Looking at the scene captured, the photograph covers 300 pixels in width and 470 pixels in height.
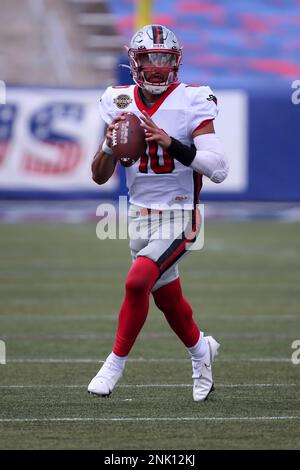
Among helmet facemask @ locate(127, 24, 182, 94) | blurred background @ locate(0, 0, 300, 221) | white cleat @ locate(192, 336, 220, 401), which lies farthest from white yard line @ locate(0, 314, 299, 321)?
blurred background @ locate(0, 0, 300, 221)

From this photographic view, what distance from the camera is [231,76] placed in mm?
18344

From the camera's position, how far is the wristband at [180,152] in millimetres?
4590

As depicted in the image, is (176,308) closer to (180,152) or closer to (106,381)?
(106,381)

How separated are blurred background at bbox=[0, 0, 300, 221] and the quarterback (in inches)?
345

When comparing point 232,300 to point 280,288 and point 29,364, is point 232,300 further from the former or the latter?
point 29,364

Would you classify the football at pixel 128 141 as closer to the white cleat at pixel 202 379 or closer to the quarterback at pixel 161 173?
the quarterback at pixel 161 173

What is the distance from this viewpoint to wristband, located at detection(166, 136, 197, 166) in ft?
15.1

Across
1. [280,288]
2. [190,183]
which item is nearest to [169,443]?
[190,183]

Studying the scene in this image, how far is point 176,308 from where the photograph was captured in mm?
4828

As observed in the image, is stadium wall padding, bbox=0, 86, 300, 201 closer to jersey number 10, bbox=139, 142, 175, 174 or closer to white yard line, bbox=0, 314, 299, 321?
white yard line, bbox=0, 314, 299, 321

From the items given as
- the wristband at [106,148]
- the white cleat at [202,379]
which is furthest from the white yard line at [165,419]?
the wristband at [106,148]

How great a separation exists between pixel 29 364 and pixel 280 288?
11.9 ft

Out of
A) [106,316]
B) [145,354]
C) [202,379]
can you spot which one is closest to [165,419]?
[202,379]

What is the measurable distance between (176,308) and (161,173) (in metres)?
0.60
